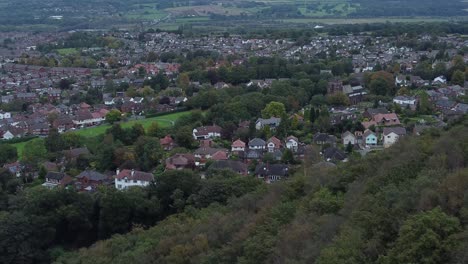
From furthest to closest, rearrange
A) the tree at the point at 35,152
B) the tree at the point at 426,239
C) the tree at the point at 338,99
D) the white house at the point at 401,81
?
the white house at the point at 401,81, the tree at the point at 338,99, the tree at the point at 35,152, the tree at the point at 426,239

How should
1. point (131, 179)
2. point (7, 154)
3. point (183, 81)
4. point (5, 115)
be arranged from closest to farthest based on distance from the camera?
point (131, 179), point (7, 154), point (5, 115), point (183, 81)

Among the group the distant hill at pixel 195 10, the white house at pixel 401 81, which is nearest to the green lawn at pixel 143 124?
the white house at pixel 401 81

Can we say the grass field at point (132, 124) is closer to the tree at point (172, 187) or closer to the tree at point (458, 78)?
the tree at point (172, 187)

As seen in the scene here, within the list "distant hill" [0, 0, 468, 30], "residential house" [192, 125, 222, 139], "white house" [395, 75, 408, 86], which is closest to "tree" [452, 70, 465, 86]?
"white house" [395, 75, 408, 86]

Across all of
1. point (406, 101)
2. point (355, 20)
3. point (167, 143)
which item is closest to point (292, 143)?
point (167, 143)

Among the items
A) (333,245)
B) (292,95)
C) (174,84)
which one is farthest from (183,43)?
(333,245)

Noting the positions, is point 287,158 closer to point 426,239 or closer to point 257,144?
point 257,144
